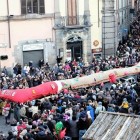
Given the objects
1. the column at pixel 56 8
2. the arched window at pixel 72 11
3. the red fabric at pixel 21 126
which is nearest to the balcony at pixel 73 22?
the arched window at pixel 72 11

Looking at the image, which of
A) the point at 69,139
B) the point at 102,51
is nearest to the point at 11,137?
the point at 69,139

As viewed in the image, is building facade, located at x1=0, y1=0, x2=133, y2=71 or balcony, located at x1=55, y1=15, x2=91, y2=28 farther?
balcony, located at x1=55, y1=15, x2=91, y2=28

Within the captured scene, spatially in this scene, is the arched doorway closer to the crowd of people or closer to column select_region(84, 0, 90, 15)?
column select_region(84, 0, 90, 15)

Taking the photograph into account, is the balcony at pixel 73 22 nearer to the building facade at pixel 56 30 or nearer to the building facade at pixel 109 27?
the building facade at pixel 56 30

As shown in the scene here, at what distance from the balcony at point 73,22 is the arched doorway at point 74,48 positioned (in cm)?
103

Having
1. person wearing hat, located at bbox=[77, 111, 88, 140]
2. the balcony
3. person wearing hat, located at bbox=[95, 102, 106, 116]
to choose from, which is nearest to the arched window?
the balcony

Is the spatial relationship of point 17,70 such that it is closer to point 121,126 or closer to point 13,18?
point 13,18

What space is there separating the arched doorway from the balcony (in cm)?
103

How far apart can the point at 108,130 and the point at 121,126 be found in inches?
13.9

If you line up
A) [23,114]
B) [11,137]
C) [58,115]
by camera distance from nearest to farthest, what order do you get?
[11,137] → [58,115] → [23,114]

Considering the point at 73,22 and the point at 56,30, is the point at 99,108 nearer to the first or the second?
the point at 56,30

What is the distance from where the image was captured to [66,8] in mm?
33938

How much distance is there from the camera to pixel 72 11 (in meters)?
34.1

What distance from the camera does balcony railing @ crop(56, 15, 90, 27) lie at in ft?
111
